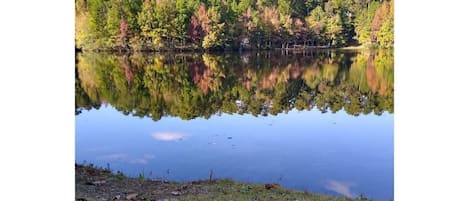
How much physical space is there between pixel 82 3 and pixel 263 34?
27.2 ft

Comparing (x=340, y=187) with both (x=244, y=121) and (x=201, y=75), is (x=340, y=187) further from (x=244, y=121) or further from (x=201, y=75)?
(x=201, y=75)

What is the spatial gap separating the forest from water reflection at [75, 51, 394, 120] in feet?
2.24

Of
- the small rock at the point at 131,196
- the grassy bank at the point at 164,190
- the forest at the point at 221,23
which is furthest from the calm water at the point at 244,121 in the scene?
the small rock at the point at 131,196

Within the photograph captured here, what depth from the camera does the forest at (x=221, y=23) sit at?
21.0 m

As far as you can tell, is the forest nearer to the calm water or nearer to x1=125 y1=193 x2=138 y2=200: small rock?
the calm water

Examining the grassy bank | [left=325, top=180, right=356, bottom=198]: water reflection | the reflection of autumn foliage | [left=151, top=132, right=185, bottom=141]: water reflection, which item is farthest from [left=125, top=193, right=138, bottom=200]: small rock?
the reflection of autumn foliage

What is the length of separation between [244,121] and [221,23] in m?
11.4

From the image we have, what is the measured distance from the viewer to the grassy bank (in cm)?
316

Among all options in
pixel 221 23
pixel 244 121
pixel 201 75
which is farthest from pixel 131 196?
pixel 221 23

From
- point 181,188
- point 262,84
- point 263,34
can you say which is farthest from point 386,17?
point 181,188

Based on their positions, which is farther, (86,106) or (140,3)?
(140,3)
